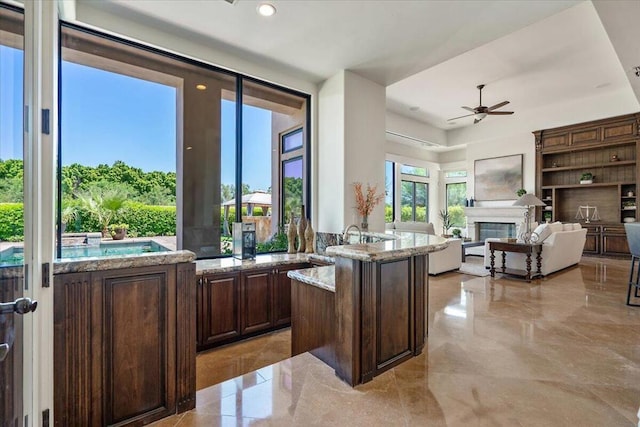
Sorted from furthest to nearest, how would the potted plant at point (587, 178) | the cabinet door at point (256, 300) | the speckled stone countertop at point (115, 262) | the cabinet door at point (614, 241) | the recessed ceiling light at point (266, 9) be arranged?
the potted plant at point (587, 178)
the cabinet door at point (614, 241)
the cabinet door at point (256, 300)
the recessed ceiling light at point (266, 9)
the speckled stone countertop at point (115, 262)

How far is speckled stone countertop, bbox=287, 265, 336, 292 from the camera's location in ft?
7.52

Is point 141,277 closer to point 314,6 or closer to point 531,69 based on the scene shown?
point 314,6

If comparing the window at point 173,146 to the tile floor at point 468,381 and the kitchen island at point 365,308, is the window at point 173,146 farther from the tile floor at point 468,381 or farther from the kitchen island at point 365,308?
the kitchen island at point 365,308

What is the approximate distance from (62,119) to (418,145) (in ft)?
30.9

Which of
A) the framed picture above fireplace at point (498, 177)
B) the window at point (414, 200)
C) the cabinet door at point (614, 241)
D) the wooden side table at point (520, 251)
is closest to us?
the wooden side table at point (520, 251)

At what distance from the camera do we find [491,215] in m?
9.30

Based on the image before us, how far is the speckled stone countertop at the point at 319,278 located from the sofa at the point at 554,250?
460 centimetres

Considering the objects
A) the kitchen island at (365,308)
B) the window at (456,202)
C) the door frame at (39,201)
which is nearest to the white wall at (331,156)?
the kitchen island at (365,308)

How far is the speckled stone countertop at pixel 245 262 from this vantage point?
308 centimetres

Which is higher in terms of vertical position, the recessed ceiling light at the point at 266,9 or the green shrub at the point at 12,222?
the recessed ceiling light at the point at 266,9

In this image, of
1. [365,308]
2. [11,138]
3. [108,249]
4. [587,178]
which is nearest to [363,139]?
[365,308]

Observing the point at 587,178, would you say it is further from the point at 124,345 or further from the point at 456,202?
the point at 124,345

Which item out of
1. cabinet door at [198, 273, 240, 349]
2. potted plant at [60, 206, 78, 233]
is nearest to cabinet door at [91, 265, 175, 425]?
cabinet door at [198, 273, 240, 349]

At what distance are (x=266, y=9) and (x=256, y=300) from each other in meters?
2.90
